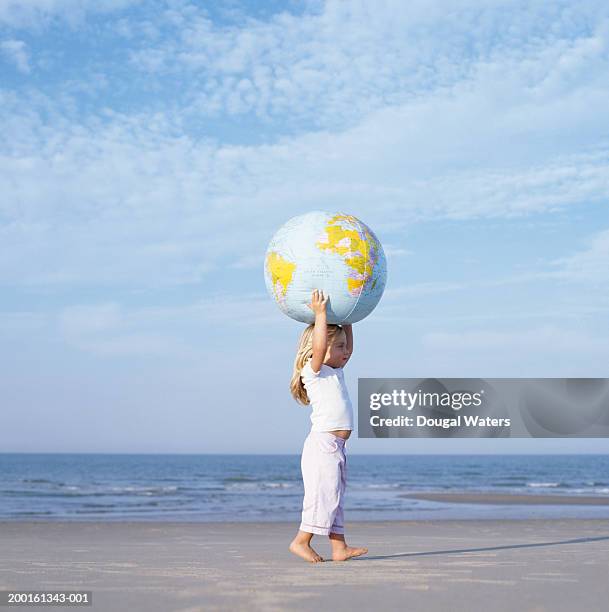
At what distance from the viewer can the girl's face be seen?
6.00 metres

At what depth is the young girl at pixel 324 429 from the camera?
18.9 feet

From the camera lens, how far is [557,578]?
4.80 meters

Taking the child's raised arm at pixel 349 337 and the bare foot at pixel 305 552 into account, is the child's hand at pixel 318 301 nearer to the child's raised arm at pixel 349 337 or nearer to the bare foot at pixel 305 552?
the child's raised arm at pixel 349 337

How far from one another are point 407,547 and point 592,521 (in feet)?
21.2

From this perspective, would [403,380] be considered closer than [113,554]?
No

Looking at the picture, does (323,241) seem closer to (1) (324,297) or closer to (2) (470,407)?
(1) (324,297)

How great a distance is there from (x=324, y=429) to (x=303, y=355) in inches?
22.3

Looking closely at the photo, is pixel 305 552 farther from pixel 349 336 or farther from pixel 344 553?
pixel 349 336

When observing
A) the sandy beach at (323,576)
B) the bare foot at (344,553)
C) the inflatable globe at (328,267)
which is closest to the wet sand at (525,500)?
the sandy beach at (323,576)

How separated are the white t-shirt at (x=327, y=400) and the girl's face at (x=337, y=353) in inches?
2.2

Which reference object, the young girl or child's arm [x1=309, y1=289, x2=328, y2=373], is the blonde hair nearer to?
the young girl

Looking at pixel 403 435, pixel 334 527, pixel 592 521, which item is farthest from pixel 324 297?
pixel 592 521

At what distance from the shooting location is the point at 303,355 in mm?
6070

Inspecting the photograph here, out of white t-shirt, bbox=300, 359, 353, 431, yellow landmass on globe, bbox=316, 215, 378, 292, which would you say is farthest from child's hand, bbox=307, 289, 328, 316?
white t-shirt, bbox=300, 359, 353, 431
